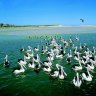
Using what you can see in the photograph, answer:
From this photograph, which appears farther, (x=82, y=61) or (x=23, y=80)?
(x=82, y=61)

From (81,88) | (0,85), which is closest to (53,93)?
(81,88)

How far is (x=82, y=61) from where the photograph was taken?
96.8ft

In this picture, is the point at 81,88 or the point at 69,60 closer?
the point at 81,88

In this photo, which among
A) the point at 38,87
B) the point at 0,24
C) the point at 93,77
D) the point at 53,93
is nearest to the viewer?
the point at 53,93

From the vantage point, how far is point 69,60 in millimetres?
30500

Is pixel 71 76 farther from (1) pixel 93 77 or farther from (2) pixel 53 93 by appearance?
(2) pixel 53 93

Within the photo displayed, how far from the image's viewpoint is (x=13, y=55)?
118 feet

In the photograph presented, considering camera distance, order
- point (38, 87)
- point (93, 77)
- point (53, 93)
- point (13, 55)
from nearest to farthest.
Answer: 1. point (53, 93)
2. point (38, 87)
3. point (93, 77)
4. point (13, 55)

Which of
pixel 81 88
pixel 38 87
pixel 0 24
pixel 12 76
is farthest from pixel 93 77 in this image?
pixel 0 24

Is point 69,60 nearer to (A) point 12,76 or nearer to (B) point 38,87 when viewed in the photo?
(A) point 12,76

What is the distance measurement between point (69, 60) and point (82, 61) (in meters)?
1.58

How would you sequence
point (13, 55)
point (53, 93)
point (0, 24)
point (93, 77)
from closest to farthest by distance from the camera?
point (53, 93) < point (93, 77) < point (13, 55) < point (0, 24)

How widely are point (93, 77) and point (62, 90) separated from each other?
435 cm

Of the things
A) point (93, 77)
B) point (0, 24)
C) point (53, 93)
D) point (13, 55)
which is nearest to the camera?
point (53, 93)
